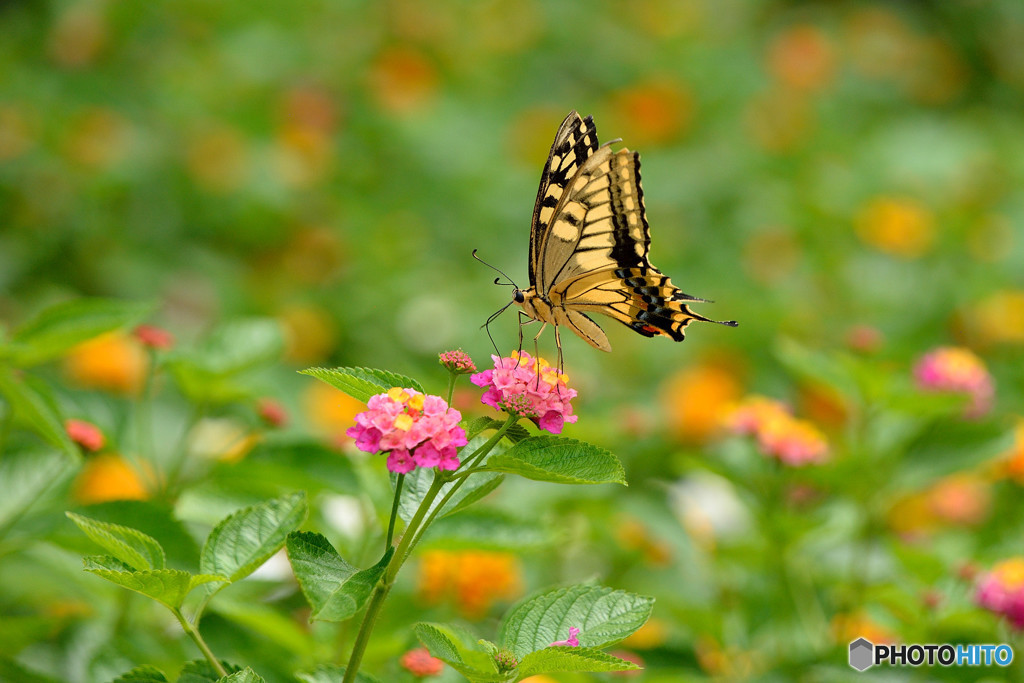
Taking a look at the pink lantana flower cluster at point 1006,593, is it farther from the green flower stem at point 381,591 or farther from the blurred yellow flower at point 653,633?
the green flower stem at point 381,591

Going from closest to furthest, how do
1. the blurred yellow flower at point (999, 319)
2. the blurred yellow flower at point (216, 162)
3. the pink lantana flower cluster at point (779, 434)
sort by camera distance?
the pink lantana flower cluster at point (779, 434) → the blurred yellow flower at point (999, 319) → the blurred yellow flower at point (216, 162)

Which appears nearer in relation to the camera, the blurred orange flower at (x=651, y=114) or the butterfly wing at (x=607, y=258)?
the butterfly wing at (x=607, y=258)

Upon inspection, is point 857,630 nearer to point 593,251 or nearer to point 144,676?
point 593,251

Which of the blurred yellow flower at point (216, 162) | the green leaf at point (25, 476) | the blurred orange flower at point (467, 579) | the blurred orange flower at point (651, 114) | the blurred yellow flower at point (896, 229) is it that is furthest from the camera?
the blurred orange flower at point (651, 114)

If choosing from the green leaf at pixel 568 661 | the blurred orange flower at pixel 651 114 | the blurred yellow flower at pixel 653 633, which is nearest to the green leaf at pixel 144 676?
the green leaf at pixel 568 661

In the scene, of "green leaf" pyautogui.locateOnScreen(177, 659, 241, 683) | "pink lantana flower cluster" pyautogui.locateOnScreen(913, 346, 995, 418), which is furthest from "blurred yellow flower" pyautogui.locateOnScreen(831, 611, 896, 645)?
"green leaf" pyautogui.locateOnScreen(177, 659, 241, 683)

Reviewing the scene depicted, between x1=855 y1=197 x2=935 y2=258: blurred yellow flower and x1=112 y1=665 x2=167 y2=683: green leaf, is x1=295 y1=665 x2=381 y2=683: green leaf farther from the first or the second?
x1=855 y1=197 x2=935 y2=258: blurred yellow flower

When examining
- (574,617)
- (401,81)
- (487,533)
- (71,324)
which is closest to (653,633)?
(487,533)
